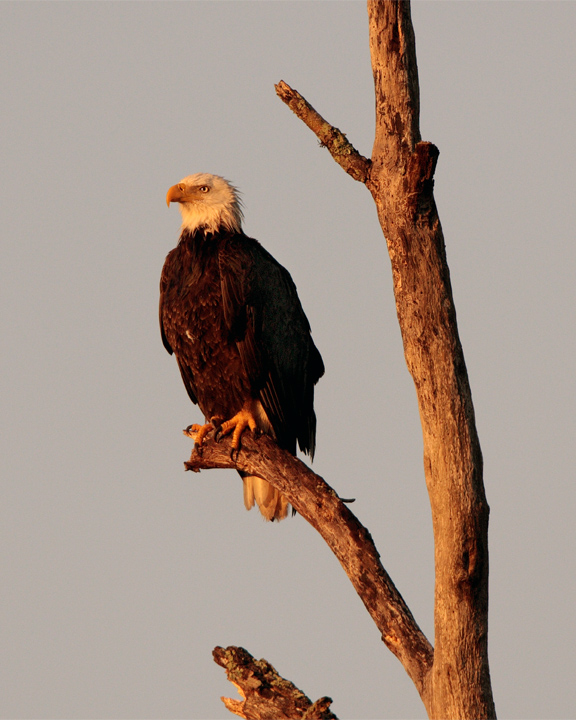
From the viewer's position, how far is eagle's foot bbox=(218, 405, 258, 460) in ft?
20.2

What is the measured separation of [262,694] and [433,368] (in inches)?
79.5

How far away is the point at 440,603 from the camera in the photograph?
444 cm

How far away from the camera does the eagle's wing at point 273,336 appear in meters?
6.32

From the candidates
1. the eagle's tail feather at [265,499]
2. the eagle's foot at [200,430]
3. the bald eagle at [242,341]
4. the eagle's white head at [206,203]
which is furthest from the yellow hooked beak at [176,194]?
the eagle's tail feather at [265,499]

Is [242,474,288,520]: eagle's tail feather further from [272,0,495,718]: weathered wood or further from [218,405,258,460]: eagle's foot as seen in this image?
[272,0,495,718]: weathered wood

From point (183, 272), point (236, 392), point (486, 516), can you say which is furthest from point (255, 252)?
point (486, 516)

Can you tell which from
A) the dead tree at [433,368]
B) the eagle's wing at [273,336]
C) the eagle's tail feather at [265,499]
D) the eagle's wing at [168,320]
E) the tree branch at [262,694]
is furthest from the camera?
the eagle's tail feather at [265,499]

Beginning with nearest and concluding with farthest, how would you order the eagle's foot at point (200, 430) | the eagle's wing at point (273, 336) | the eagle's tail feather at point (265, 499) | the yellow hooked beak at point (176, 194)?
the eagle's wing at point (273, 336)
the eagle's foot at point (200, 430)
the eagle's tail feather at point (265, 499)
the yellow hooked beak at point (176, 194)

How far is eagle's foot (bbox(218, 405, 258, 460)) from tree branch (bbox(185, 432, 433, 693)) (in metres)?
0.31

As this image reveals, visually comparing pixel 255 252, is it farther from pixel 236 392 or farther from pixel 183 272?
pixel 236 392

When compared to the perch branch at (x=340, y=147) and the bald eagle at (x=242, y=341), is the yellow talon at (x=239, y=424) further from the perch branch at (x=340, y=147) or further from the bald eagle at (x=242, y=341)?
the perch branch at (x=340, y=147)

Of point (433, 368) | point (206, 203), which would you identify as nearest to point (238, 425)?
point (206, 203)

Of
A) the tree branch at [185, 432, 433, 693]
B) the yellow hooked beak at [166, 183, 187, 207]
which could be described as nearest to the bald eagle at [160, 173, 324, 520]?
the yellow hooked beak at [166, 183, 187, 207]

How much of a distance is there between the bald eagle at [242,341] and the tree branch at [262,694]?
1569 mm
